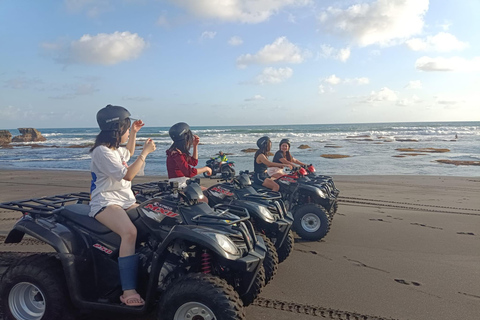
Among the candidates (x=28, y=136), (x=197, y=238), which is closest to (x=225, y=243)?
(x=197, y=238)

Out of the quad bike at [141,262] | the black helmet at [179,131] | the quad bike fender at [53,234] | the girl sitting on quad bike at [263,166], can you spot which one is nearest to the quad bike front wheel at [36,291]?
the quad bike at [141,262]

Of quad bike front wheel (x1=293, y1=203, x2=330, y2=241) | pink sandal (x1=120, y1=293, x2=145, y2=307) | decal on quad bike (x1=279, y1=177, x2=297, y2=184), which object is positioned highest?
decal on quad bike (x1=279, y1=177, x2=297, y2=184)

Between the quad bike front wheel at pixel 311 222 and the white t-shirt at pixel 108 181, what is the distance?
156 inches

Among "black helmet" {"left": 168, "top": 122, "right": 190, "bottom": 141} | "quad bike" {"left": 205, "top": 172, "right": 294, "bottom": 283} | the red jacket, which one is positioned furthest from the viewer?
the red jacket

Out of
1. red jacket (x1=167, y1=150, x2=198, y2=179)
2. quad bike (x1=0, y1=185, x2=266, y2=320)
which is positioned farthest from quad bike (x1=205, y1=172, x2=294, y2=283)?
quad bike (x1=0, y1=185, x2=266, y2=320)

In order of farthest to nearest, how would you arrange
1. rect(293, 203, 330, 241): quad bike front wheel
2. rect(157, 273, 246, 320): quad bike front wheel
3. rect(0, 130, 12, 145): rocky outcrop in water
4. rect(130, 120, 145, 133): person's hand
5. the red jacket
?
rect(0, 130, 12, 145): rocky outcrop in water < rect(293, 203, 330, 241): quad bike front wheel < the red jacket < rect(130, 120, 145, 133): person's hand < rect(157, 273, 246, 320): quad bike front wheel

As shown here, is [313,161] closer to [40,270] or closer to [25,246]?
[25,246]

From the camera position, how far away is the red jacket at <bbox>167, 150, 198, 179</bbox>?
5320 millimetres

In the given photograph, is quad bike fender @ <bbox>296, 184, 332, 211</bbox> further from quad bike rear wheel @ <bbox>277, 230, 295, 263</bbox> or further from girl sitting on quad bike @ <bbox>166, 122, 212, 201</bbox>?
girl sitting on quad bike @ <bbox>166, 122, 212, 201</bbox>

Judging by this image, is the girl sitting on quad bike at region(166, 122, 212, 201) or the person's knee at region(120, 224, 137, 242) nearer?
the person's knee at region(120, 224, 137, 242)

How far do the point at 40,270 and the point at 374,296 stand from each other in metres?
3.46

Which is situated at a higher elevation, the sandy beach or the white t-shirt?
the white t-shirt

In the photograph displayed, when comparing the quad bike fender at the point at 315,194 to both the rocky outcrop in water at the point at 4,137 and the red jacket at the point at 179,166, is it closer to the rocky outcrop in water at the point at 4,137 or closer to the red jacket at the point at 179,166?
the red jacket at the point at 179,166

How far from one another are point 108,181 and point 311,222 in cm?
442
